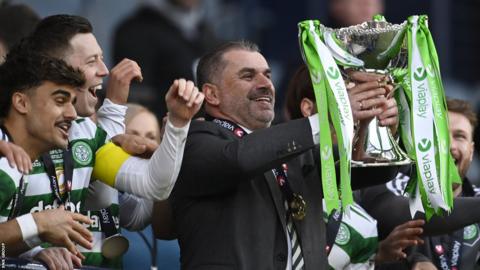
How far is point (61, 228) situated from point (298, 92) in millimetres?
2033

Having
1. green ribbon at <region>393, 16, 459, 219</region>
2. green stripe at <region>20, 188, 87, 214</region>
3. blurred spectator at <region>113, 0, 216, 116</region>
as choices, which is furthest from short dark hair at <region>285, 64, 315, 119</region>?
blurred spectator at <region>113, 0, 216, 116</region>

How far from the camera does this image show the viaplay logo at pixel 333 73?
16.9ft

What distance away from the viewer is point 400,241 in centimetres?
607

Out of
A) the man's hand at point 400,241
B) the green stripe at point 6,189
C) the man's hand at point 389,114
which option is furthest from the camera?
the man's hand at point 400,241

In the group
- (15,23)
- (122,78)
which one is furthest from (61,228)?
(15,23)

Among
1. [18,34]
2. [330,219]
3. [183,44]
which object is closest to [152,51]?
[183,44]

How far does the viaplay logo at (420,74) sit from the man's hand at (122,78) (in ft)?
4.06

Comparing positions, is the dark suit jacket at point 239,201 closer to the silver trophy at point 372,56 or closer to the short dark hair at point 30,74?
the silver trophy at point 372,56

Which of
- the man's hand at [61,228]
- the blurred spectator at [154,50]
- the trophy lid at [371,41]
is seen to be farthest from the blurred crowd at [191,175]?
the blurred spectator at [154,50]

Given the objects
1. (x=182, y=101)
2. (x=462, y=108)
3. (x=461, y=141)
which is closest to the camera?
(x=182, y=101)

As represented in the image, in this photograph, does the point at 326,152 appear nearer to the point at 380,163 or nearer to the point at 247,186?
the point at 380,163

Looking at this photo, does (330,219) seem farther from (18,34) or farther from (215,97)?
(18,34)

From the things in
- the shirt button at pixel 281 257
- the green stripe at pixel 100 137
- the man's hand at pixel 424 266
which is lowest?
the man's hand at pixel 424 266

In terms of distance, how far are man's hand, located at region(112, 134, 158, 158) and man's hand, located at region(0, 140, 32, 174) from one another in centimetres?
61
